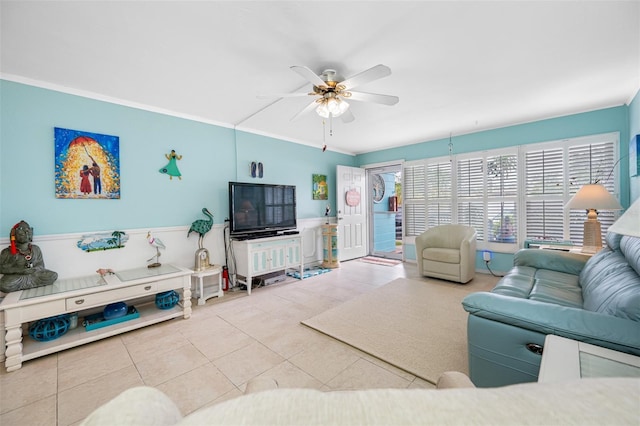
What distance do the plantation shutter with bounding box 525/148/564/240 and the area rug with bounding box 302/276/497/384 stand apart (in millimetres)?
1294

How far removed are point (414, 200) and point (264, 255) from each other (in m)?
3.18

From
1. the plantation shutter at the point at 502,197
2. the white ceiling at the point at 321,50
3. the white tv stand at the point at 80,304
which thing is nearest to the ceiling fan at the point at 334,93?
the white ceiling at the point at 321,50

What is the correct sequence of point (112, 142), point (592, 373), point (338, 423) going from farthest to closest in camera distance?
point (112, 142) < point (592, 373) < point (338, 423)

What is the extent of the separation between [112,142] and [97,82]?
1.99 feet

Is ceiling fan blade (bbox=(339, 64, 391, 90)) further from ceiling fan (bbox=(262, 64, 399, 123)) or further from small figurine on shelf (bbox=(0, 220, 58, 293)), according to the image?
small figurine on shelf (bbox=(0, 220, 58, 293))

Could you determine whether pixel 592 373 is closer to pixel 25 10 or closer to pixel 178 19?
pixel 178 19

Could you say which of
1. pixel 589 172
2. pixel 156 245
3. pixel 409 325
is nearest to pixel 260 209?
pixel 156 245

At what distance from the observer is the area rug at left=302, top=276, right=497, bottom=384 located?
1.93 m

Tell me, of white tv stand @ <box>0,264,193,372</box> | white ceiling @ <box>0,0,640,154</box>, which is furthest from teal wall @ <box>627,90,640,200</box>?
white tv stand @ <box>0,264,193,372</box>

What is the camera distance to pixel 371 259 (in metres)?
5.62

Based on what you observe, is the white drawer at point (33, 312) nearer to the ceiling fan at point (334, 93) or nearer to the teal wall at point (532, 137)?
the ceiling fan at point (334, 93)

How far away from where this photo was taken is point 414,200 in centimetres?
515

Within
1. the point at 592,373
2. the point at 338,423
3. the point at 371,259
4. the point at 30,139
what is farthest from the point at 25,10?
the point at 371,259

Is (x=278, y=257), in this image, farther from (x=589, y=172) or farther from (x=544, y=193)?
(x=589, y=172)
